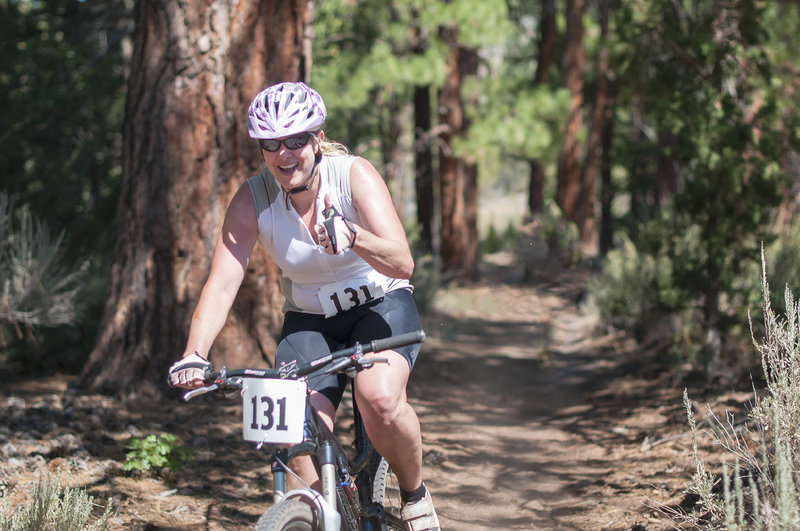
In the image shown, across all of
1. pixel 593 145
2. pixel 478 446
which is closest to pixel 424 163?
pixel 593 145

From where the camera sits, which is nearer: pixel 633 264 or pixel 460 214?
pixel 633 264

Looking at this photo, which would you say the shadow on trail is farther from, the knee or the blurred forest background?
the knee

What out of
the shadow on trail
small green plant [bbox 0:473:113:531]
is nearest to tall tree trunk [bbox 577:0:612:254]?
the shadow on trail

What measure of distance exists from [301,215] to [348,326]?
1.60 feet

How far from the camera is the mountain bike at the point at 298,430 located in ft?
9.05

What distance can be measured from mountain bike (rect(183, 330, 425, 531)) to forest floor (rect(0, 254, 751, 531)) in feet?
5.00

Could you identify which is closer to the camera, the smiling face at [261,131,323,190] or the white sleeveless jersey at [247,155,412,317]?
the smiling face at [261,131,323,190]

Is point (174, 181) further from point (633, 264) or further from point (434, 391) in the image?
point (633, 264)

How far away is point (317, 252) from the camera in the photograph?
3.29 metres

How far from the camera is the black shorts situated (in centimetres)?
331

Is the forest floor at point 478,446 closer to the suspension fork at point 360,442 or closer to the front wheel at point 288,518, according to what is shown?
the suspension fork at point 360,442

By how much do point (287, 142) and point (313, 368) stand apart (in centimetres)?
86

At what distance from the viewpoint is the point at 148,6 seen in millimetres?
6438

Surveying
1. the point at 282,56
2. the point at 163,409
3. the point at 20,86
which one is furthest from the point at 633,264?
the point at 20,86
